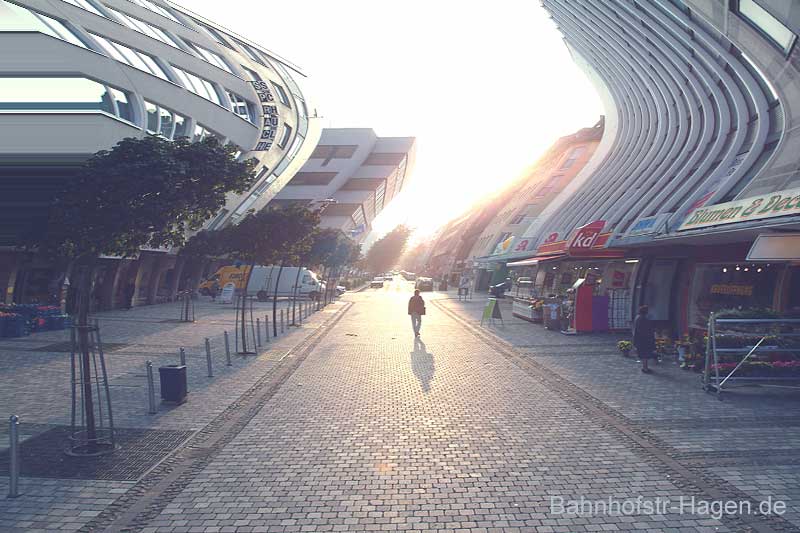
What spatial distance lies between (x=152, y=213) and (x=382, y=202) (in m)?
95.7

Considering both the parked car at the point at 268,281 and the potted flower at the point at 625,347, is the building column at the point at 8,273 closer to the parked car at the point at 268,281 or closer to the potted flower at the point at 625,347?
the parked car at the point at 268,281

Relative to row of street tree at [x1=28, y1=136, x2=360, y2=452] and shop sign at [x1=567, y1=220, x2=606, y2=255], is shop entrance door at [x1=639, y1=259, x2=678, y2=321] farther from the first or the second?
row of street tree at [x1=28, y1=136, x2=360, y2=452]

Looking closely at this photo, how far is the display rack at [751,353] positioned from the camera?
409 inches

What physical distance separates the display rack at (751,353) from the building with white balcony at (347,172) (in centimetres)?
6395

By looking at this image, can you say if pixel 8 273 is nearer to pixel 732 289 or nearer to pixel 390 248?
pixel 732 289

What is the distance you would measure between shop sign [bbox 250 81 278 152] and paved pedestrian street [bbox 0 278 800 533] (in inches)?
1021

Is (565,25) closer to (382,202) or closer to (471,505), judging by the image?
(471,505)

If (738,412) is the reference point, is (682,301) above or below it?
above

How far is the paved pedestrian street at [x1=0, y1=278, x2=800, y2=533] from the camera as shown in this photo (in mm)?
5301

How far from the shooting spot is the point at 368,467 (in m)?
6.61

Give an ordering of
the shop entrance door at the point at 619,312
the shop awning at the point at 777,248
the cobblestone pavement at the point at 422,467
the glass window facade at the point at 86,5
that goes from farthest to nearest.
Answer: the glass window facade at the point at 86,5 → the shop entrance door at the point at 619,312 → the shop awning at the point at 777,248 → the cobblestone pavement at the point at 422,467

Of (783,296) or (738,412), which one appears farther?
(783,296)

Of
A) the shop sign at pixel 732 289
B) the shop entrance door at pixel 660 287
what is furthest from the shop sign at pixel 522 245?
the shop sign at pixel 732 289

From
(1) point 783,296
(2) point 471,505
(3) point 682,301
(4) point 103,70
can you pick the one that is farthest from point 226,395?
(4) point 103,70
